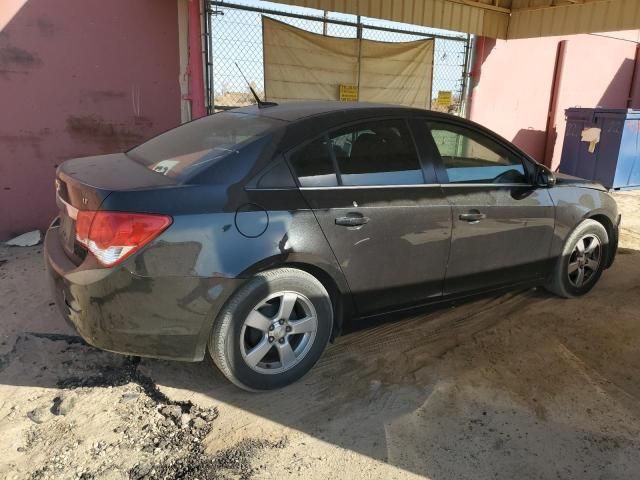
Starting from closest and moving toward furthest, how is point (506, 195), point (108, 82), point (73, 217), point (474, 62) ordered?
point (73, 217) < point (506, 195) < point (108, 82) < point (474, 62)

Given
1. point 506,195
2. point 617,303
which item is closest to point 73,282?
point 506,195

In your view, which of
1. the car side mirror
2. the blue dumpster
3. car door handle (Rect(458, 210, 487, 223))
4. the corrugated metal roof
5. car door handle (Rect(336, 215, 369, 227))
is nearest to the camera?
car door handle (Rect(336, 215, 369, 227))

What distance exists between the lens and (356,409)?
9.48 feet

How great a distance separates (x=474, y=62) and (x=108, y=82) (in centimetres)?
572

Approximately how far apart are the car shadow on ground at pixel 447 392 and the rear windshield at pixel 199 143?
124 cm

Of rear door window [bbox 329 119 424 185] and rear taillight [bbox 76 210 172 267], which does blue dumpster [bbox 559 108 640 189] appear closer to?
rear door window [bbox 329 119 424 185]

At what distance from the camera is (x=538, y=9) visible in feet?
26.1

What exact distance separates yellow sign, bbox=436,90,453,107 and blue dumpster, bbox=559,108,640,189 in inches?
102

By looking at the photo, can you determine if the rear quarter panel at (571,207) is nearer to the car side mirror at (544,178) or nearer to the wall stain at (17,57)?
the car side mirror at (544,178)

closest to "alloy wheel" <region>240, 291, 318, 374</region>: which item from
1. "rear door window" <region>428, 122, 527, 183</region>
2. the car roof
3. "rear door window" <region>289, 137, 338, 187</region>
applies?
"rear door window" <region>289, 137, 338, 187</region>

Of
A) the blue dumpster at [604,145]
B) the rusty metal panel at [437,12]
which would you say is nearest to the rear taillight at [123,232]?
the rusty metal panel at [437,12]

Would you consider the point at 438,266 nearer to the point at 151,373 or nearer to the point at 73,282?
the point at 151,373

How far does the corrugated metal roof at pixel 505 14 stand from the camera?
21.5 feet

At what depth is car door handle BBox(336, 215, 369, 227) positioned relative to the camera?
2.96 meters
